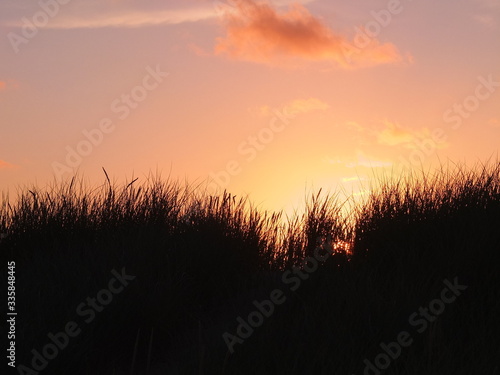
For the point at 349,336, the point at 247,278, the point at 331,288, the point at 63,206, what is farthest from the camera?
the point at 63,206

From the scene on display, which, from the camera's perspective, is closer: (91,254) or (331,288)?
(331,288)

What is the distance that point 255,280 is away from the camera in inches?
212

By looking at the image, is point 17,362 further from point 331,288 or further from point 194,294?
point 331,288

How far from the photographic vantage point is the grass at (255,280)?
3.71 metres

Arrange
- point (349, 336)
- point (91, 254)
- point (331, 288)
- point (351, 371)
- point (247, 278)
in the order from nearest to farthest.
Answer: point (351, 371) → point (349, 336) → point (331, 288) → point (91, 254) → point (247, 278)

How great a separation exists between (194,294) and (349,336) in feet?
5.90

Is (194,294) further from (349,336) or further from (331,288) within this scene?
(349,336)

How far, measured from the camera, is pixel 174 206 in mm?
6789

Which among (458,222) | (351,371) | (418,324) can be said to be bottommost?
(351,371)

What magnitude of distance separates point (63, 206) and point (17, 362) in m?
2.94

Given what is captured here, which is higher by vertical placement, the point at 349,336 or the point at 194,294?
the point at 194,294

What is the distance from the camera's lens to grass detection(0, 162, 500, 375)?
371 centimetres

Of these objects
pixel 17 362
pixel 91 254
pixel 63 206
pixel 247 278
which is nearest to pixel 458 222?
pixel 247 278

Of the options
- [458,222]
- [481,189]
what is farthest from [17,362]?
[481,189]
